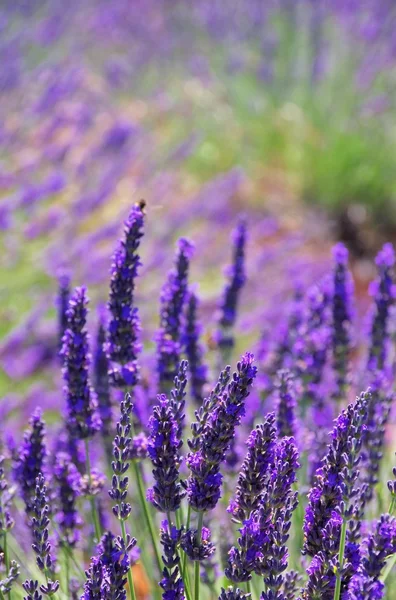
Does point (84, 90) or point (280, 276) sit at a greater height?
point (84, 90)

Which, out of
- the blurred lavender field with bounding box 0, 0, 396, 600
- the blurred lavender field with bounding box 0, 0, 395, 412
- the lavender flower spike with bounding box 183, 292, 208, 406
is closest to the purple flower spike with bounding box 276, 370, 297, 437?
the blurred lavender field with bounding box 0, 0, 396, 600

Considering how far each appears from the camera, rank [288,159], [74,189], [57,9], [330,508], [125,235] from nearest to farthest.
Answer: [330,508] < [125,235] < [74,189] < [288,159] < [57,9]

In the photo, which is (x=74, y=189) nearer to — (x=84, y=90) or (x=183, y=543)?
(x=84, y=90)

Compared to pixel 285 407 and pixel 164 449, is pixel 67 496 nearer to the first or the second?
pixel 285 407

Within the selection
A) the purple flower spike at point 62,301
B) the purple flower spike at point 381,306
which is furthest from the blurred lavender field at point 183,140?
the purple flower spike at point 62,301

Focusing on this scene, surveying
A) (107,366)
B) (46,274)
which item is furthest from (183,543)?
(46,274)

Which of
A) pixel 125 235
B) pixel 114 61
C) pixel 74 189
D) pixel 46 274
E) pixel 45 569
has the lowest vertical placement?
pixel 45 569
